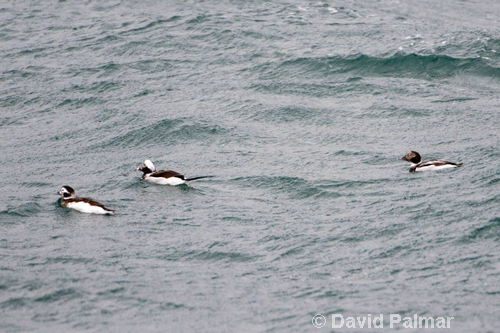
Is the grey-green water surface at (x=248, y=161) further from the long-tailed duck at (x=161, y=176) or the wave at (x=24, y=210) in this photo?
the long-tailed duck at (x=161, y=176)

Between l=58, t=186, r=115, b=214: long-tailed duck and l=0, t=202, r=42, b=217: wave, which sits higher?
l=58, t=186, r=115, b=214: long-tailed duck

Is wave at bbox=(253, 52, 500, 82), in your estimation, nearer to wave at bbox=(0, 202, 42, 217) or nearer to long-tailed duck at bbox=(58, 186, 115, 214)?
long-tailed duck at bbox=(58, 186, 115, 214)

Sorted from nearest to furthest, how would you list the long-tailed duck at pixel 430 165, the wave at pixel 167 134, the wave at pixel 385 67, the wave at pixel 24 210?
the wave at pixel 24 210 → the long-tailed duck at pixel 430 165 → the wave at pixel 167 134 → the wave at pixel 385 67

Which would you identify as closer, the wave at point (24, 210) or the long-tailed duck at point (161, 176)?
the wave at point (24, 210)

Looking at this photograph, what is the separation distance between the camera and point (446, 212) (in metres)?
15.3

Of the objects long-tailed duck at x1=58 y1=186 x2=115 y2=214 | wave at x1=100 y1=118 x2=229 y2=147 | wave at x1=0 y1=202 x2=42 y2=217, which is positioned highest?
long-tailed duck at x1=58 y1=186 x2=115 y2=214

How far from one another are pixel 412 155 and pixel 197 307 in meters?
8.10

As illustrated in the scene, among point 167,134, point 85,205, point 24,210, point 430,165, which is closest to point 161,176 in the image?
point 85,205

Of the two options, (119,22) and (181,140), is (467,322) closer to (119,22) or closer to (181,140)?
(181,140)

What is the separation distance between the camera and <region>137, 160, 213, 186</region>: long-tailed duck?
59.5ft

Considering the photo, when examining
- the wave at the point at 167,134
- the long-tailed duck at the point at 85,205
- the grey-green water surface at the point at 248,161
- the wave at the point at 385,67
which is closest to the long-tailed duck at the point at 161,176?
the grey-green water surface at the point at 248,161

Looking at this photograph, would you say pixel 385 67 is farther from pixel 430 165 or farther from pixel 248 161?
pixel 430 165

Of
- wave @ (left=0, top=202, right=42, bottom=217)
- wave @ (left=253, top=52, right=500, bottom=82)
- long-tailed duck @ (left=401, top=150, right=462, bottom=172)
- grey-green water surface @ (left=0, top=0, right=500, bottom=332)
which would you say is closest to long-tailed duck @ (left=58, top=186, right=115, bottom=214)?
grey-green water surface @ (left=0, top=0, right=500, bottom=332)

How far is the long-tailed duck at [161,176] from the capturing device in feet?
59.5
